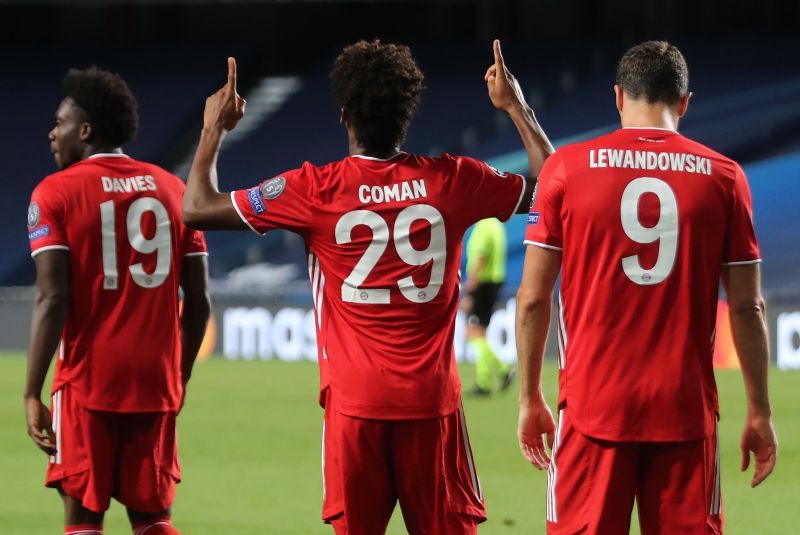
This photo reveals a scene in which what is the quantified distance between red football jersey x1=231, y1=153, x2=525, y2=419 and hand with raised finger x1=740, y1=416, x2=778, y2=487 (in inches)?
33.4

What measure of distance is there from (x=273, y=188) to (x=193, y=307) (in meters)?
1.10

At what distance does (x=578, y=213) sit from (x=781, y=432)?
7298 millimetres

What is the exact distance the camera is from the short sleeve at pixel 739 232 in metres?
3.74

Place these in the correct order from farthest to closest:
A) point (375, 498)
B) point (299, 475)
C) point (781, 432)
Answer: point (781, 432), point (299, 475), point (375, 498)

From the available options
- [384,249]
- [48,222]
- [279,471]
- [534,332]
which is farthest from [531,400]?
[279,471]

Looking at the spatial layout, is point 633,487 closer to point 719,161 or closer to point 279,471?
point 719,161

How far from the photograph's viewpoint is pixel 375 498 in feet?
13.0

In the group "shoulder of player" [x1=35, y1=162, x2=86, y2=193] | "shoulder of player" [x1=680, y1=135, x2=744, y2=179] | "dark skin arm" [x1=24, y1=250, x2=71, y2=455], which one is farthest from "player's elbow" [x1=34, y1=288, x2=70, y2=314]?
"shoulder of player" [x1=680, y1=135, x2=744, y2=179]

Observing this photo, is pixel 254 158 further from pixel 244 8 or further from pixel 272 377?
pixel 272 377

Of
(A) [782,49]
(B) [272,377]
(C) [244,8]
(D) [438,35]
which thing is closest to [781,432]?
(B) [272,377]

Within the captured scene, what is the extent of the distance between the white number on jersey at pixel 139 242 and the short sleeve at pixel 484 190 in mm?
1209

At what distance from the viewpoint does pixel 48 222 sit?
4617mm

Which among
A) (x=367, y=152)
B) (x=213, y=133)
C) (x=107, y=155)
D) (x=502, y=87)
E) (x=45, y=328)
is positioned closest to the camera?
(x=367, y=152)

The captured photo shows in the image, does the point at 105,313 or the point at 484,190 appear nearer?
the point at 484,190
